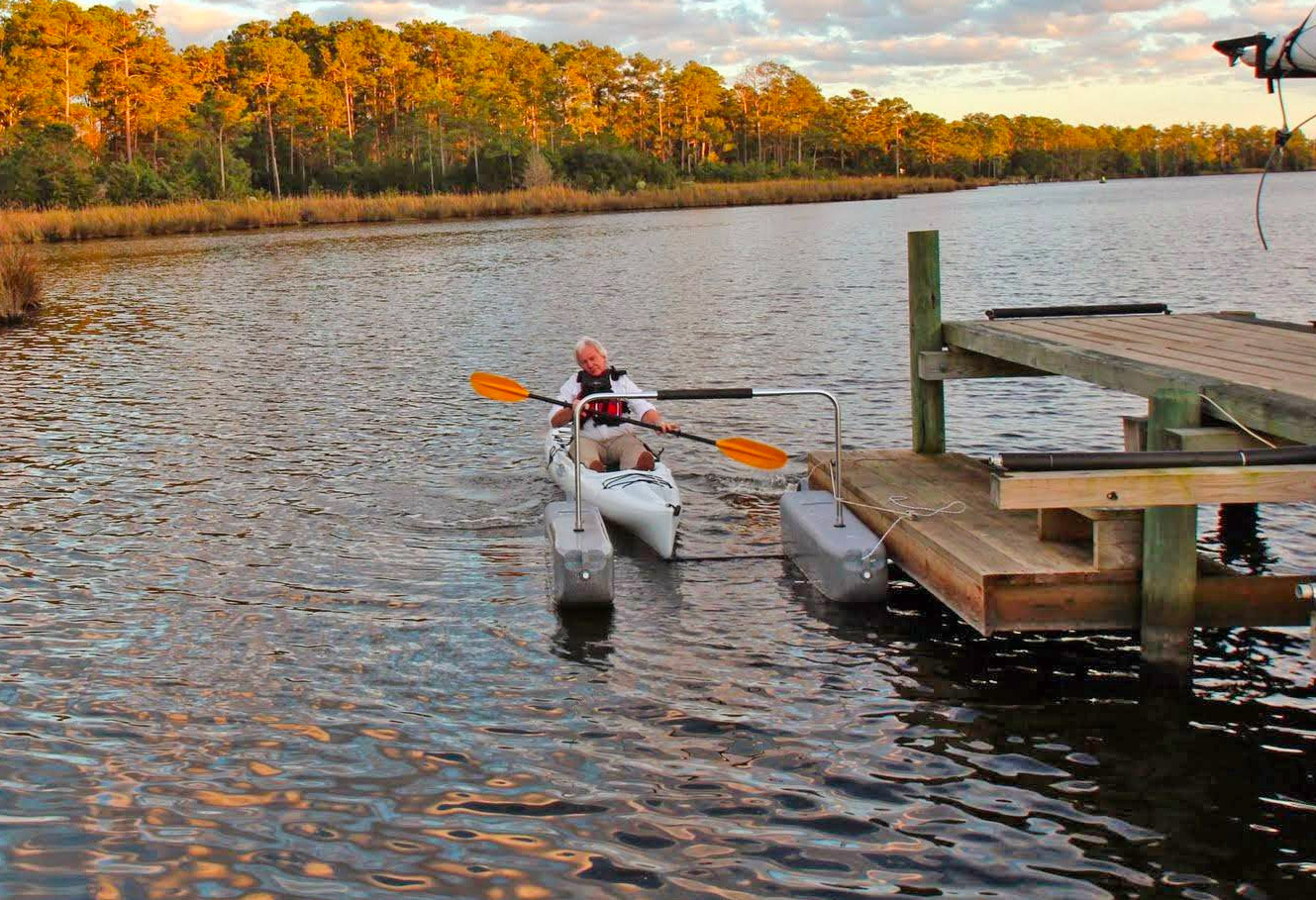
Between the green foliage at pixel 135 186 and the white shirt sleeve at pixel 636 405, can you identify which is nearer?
the white shirt sleeve at pixel 636 405

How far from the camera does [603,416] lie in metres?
10.2

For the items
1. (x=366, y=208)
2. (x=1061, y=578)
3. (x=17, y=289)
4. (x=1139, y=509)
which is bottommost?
(x=1061, y=578)

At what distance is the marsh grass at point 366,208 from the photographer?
176 feet

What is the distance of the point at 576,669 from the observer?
7.26 metres

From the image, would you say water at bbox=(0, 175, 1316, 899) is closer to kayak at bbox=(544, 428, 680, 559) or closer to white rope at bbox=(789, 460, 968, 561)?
kayak at bbox=(544, 428, 680, 559)

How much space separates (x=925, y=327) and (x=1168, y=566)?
12.6 feet

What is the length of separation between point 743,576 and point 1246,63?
14.0 feet

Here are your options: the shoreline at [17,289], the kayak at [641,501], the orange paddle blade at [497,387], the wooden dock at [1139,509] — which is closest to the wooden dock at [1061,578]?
the wooden dock at [1139,509]

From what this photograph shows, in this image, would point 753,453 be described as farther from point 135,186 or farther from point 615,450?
point 135,186

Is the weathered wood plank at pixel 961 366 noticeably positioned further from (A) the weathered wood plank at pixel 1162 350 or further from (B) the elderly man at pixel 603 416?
(B) the elderly man at pixel 603 416

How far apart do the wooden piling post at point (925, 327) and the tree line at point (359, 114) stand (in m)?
58.7

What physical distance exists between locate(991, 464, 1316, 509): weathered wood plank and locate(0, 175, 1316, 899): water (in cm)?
115

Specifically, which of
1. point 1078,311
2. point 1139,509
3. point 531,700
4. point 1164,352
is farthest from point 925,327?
point 531,700

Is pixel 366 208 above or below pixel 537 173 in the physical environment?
below
